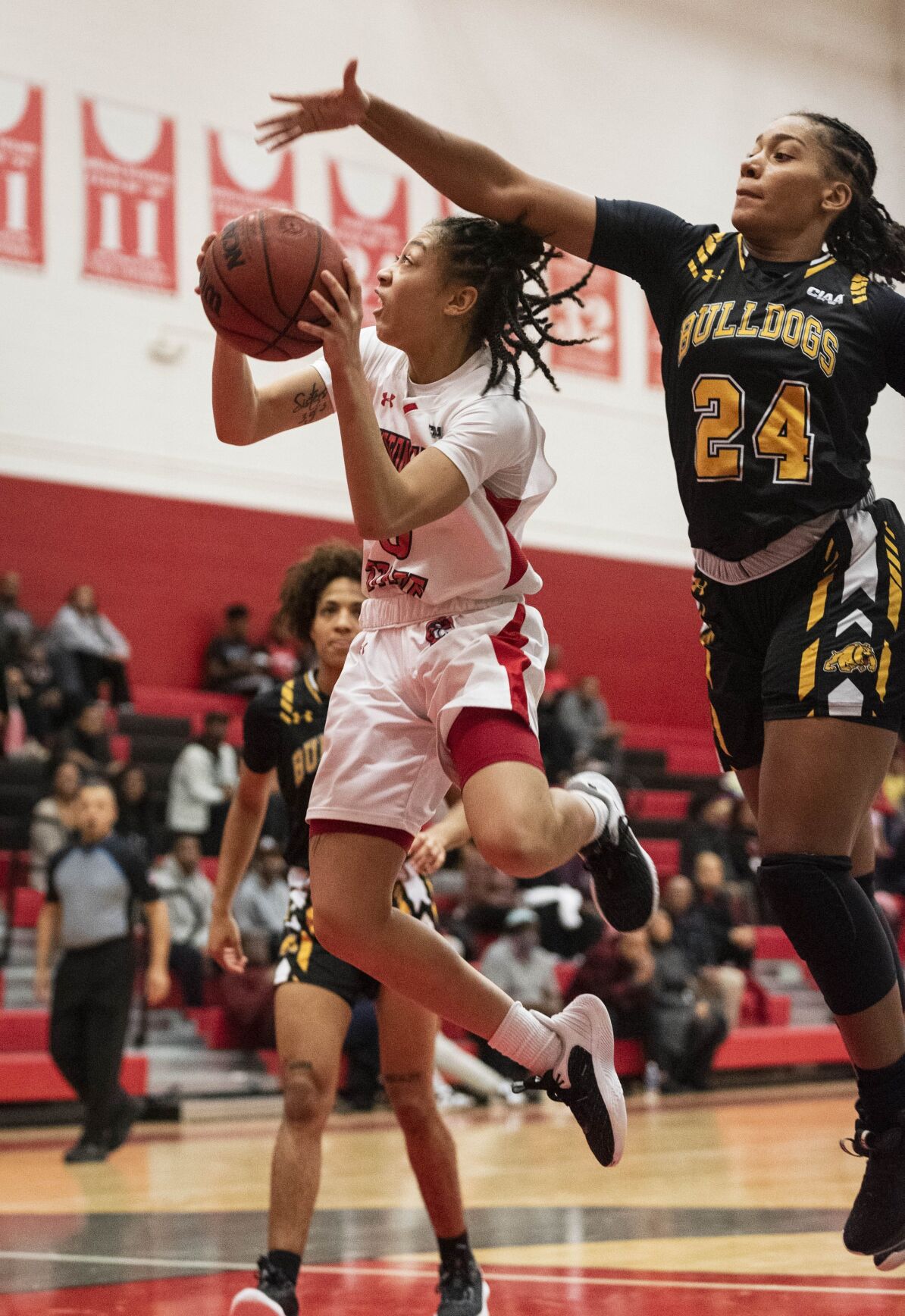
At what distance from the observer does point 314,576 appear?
A: 205 inches

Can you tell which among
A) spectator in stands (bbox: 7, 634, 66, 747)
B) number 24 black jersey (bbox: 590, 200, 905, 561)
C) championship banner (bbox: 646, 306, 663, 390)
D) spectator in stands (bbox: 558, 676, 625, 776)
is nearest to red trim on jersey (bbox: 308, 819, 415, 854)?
number 24 black jersey (bbox: 590, 200, 905, 561)

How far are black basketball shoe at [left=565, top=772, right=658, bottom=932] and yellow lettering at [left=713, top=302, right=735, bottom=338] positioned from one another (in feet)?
3.71

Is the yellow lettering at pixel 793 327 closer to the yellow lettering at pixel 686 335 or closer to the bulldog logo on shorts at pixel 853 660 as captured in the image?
the yellow lettering at pixel 686 335

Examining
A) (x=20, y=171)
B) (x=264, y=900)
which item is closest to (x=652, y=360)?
(x=20, y=171)

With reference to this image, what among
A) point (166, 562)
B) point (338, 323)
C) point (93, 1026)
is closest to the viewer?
point (338, 323)

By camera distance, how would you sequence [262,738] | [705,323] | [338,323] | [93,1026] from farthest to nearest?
[93,1026]
[262,738]
[705,323]
[338,323]

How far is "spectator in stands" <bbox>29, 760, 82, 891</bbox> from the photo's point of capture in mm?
11922

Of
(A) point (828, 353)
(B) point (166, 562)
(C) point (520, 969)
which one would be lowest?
(C) point (520, 969)

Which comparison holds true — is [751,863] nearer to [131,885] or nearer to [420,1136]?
[131,885]

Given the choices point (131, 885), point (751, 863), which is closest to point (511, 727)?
point (131, 885)

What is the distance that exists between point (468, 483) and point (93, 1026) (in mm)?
6058

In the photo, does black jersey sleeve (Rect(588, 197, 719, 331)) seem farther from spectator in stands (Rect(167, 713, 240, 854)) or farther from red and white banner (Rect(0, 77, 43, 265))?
red and white banner (Rect(0, 77, 43, 265))

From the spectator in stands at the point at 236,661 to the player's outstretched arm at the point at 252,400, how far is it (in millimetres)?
11410

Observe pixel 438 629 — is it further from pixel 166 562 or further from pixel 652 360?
pixel 652 360
